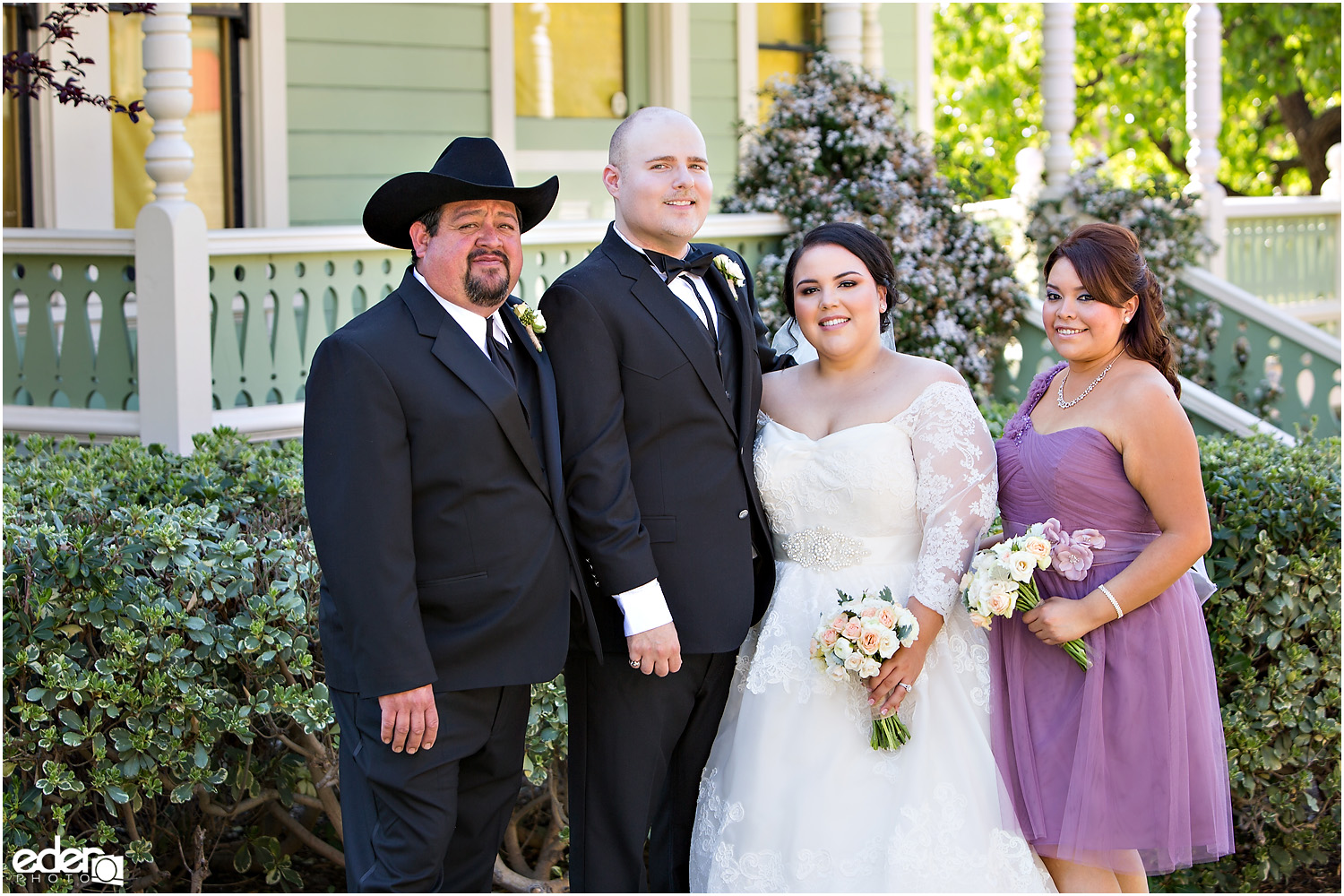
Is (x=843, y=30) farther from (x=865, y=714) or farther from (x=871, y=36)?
(x=865, y=714)

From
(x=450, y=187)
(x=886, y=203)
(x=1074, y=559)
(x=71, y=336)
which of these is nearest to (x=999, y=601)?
(x=1074, y=559)

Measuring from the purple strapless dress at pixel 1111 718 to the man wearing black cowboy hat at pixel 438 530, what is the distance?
Result: 1.34 m

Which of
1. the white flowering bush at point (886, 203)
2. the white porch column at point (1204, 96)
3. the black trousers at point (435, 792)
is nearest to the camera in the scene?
the black trousers at point (435, 792)

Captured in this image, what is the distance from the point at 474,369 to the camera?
3.22m

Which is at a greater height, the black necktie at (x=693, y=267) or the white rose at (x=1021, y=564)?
the black necktie at (x=693, y=267)

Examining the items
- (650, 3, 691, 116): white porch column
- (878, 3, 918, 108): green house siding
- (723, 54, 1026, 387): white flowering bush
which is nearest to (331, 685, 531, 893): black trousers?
(723, 54, 1026, 387): white flowering bush

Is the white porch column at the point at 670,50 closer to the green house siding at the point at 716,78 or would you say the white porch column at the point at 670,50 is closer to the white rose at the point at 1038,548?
the green house siding at the point at 716,78

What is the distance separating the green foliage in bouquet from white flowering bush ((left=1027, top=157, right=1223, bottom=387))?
20.6 ft

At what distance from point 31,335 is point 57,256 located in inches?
18.8

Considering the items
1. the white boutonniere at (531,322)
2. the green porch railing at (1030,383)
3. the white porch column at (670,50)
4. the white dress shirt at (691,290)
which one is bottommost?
the green porch railing at (1030,383)

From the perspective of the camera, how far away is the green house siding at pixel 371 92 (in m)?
9.17

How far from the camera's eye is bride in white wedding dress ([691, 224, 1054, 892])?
3.56 metres

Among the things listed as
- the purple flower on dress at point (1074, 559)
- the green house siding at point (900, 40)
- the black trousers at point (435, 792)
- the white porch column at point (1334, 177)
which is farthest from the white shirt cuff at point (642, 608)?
the white porch column at point (1334, 177)

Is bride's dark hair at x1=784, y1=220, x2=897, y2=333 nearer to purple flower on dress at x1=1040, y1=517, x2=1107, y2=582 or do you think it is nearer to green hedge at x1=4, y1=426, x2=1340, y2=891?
purple flower on dress at x1=1040, y1=517, x2=1107, y2=582
